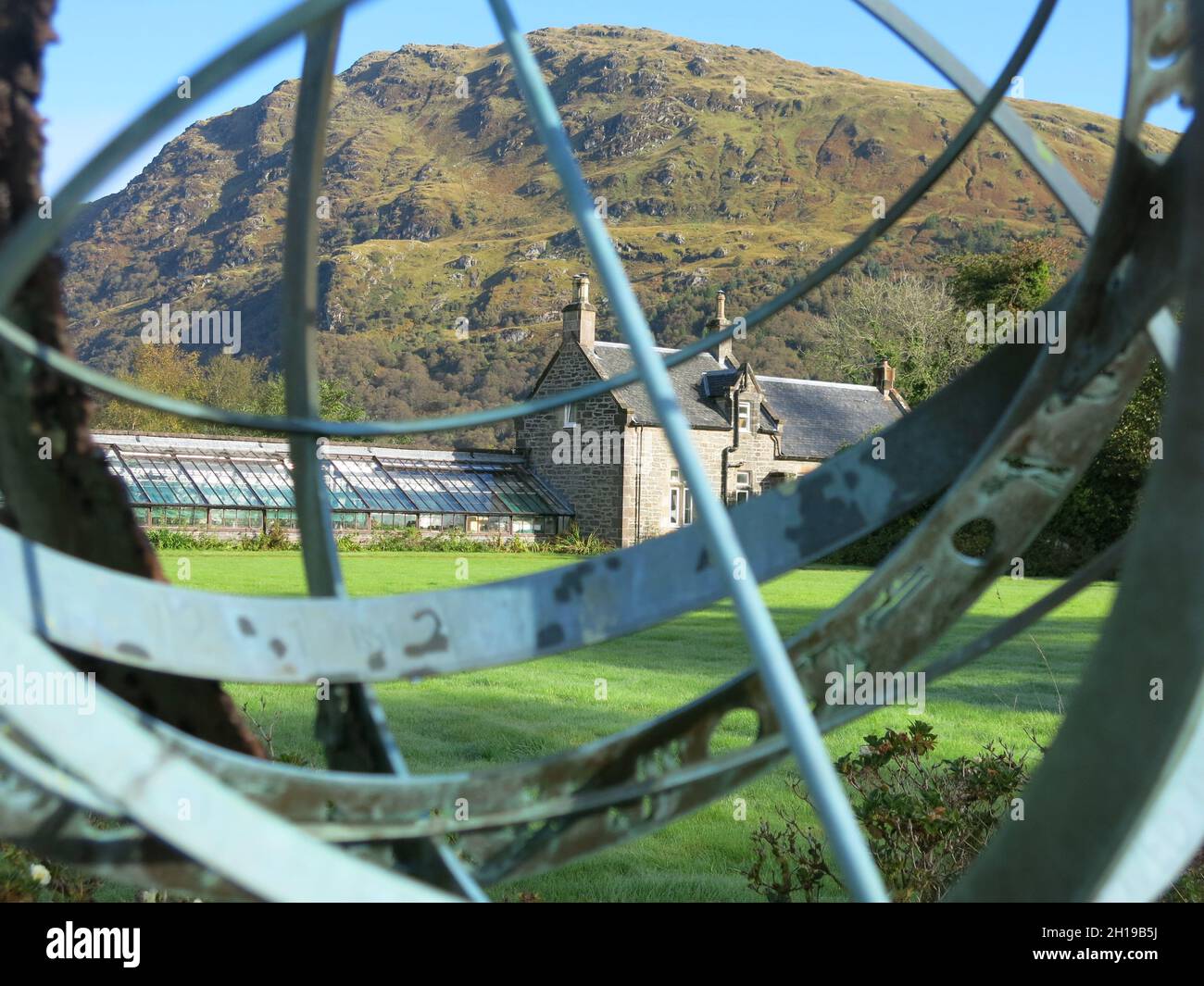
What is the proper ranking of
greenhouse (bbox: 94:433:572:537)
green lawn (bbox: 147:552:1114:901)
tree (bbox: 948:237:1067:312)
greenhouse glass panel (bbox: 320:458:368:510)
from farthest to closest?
tree (bbox: 948:237:1067:312), greenhouse glass panel (bbox: 320:458:368:510), greenhouse (bbox: 94:433:572:537), green lawn (bbox: 147:552:1114:901)

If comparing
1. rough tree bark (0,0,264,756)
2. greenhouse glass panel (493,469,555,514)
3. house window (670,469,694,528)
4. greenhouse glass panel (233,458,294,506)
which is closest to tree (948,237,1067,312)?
house window (670,469,694,528)

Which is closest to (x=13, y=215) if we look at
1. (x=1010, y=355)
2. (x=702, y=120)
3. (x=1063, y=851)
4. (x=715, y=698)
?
(x=715, y=698)

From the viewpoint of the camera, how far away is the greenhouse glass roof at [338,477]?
28094mm

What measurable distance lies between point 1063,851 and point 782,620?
1284 centimetres

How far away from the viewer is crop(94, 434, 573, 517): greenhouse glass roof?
92.2ft

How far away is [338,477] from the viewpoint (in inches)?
1212

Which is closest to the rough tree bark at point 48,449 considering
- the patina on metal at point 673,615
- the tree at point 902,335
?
the patina on metal at point 673,615

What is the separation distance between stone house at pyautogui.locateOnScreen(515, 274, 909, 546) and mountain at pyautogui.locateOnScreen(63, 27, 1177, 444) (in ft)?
132

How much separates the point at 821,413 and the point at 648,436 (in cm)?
728

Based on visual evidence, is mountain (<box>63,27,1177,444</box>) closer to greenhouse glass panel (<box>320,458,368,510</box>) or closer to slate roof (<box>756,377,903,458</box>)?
slate roof (<box>756,377,903,458</box>)

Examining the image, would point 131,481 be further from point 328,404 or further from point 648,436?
point 328,404

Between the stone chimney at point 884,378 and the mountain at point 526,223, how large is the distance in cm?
3621

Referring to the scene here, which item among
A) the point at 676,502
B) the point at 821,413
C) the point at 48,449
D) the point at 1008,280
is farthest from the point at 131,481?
the point at 48,449

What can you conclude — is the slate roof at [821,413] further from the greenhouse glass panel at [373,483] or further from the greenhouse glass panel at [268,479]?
the greenhouse glass panel at [268,479]
